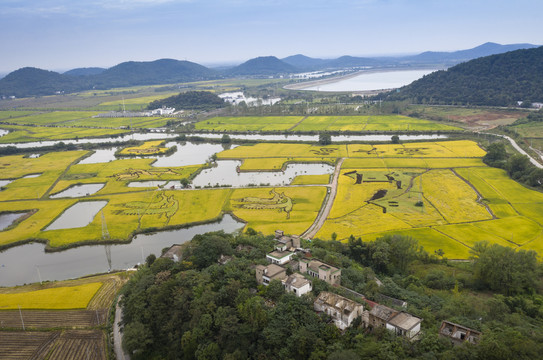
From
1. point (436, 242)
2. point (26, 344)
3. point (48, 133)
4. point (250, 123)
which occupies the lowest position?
point (26, 344)

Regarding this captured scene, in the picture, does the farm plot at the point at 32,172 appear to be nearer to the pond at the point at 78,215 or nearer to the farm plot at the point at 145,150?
the pond at the point at 78,215

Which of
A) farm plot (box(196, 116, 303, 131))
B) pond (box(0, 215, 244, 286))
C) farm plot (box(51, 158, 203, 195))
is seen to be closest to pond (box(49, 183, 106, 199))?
farm plot (box(51, 158, 203, 195))

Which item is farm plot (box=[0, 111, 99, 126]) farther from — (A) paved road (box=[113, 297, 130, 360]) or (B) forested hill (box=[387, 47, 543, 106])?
(B) forested hill (box=[387, 47, 543, 106])

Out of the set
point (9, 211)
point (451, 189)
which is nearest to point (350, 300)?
point (451, 189)

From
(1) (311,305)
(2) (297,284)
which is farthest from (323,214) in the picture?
(1) (311,305)

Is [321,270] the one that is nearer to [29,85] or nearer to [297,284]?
[297,284]

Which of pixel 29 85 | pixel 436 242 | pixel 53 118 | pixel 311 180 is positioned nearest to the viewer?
pixel 436 242
